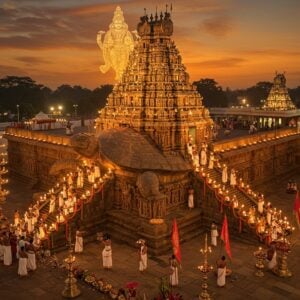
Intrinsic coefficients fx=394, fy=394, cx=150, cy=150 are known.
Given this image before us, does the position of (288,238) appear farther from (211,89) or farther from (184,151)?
(211,89)

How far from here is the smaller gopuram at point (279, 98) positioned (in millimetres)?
48469

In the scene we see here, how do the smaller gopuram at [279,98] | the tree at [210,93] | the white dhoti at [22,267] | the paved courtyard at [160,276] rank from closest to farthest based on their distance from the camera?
1. the paved courtyard at [160,276]
2. the white dhoti at [22,267]
3. the smaller gopuram at [279,98]
4. the tree at [210,93]

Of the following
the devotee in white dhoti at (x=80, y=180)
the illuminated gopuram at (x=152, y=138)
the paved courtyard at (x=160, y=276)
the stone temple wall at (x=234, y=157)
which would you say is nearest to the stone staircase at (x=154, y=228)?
the illuminated gopuram at (x=152, y=138)

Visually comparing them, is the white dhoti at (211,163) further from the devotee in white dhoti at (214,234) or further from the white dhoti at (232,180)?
the devotee in white dhoti at (214,234)

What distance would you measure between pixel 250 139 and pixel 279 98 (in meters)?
25.2

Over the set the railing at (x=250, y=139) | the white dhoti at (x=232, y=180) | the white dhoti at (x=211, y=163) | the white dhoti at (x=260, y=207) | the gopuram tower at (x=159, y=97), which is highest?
the gopuram tower at (x=159, y=97)

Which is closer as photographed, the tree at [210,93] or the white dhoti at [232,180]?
the white dhoti at [232,180]

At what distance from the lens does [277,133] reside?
30.1 meters

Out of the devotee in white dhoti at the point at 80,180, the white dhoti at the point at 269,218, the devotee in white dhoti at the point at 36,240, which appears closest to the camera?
the devotee in white dhoti at the point at 36,240

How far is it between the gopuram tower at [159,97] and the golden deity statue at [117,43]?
227 inches

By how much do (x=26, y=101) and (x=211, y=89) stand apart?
1376 inches

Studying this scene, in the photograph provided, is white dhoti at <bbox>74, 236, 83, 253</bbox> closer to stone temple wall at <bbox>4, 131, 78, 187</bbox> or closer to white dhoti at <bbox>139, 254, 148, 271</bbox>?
white dhoti at <bbox>139, 254, 148, 271</bbox>

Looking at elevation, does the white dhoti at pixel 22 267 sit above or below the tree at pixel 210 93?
below

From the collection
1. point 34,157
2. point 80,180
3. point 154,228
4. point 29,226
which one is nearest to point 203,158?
point 154,228
